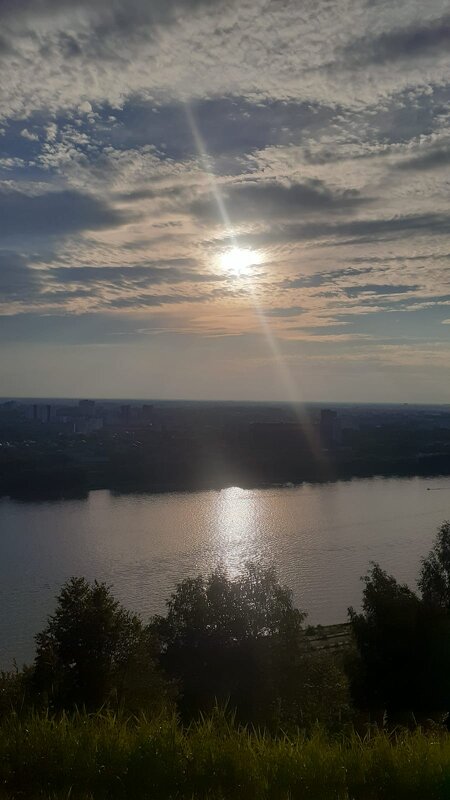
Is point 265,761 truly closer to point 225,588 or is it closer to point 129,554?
point 225,588

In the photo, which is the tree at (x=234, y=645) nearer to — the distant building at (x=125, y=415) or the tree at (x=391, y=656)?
the tree at (x=391, y=656)

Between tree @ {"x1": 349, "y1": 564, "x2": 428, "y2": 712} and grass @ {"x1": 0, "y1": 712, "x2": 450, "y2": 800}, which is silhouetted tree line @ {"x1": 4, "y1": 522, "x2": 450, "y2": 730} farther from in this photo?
grass @ {"x1": 0, "y1": 712, "x2": 450, "y2": 800}

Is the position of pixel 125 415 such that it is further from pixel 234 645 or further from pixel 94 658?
pixel 94 658

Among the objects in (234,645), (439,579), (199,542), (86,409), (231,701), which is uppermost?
(86,409)

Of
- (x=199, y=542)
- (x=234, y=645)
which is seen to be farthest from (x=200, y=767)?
(x=199, y=542)

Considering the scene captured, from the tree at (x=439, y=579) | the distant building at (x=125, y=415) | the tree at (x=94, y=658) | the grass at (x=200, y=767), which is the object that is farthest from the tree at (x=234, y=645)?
the distant building at (x=125, y=415)

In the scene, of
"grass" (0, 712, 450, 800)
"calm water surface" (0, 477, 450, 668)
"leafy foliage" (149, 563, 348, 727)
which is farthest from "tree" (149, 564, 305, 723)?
"grass" (0, 712, 450, 800)

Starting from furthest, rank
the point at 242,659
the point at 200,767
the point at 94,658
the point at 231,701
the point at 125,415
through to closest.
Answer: the point at 125,415 → the point at 242,659 → the point at 231,701 → the point at 94,658 → the point at 200,767

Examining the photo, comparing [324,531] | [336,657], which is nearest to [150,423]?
[324,531]
